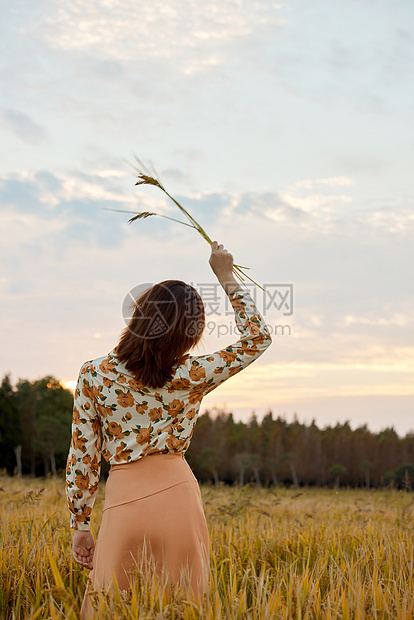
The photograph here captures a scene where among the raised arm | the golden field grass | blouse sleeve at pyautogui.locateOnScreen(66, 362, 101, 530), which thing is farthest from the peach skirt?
the raised arm

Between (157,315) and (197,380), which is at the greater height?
(157,315)

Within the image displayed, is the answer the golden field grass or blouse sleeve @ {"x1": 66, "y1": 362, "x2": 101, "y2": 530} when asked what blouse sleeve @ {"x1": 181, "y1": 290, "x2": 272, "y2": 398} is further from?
the golden field grass

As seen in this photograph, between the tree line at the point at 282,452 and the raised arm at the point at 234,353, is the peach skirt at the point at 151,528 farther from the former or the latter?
the tree line at the point at 282,452

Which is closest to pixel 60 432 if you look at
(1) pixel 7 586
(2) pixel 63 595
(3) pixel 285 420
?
(3) pixel 285 420

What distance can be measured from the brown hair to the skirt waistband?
0.35m

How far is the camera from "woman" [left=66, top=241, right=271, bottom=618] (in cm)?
241

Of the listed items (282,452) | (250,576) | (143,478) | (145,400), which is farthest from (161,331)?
(282,452)

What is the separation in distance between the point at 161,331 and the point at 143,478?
2.15 feet

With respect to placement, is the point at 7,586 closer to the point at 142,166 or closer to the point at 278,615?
the point at 278,615

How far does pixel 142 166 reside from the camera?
10.8 feet

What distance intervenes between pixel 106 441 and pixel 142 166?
1.61m

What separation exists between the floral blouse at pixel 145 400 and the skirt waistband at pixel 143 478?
36 mm

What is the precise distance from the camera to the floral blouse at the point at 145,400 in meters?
2.50

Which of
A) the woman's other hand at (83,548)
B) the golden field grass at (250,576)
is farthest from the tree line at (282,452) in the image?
the woman's other hand at (83,548)
